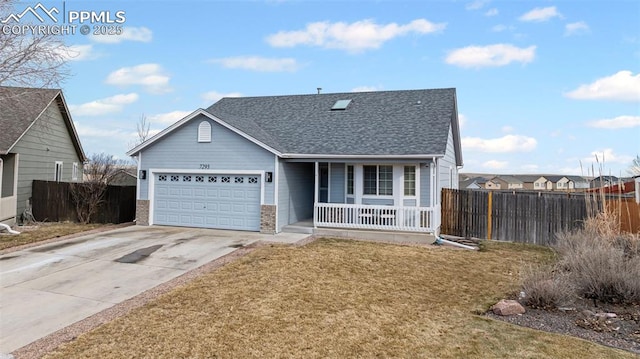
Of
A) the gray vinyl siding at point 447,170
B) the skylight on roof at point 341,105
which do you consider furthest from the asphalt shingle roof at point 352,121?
the gray vinyl siding at point 447,170

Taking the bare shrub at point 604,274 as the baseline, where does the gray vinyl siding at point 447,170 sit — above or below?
above

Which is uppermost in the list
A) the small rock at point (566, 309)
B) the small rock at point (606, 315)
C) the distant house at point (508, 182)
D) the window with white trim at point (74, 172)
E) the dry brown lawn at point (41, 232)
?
the distant house at point (508, 182)

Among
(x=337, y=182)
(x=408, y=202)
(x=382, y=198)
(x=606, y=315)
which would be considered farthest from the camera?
(x=337, y=182)

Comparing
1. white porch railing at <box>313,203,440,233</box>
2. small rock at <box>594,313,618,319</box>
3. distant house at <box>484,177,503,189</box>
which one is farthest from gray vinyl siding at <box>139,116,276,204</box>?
distant house at <box>484,177,503,189</box>

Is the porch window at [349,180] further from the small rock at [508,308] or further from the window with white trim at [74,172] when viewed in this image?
the window with white trim at [74,172]

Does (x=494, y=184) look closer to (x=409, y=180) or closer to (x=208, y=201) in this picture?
(x=409, y=180)

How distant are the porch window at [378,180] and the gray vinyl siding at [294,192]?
270 centimetres

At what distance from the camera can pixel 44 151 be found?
688 inches

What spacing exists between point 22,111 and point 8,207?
15.9 feet

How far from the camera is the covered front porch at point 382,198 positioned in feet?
40.6

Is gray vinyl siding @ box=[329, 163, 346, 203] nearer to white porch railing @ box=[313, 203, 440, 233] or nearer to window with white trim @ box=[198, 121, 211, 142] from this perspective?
white porch railing @ box=[313, 203, 440, 233]

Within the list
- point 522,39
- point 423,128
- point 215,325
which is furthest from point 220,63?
point 215,325

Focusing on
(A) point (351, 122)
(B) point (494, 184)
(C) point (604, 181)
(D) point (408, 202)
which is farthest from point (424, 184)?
(B) point (494, 184)

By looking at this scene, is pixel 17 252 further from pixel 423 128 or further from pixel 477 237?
pixel 477 237
